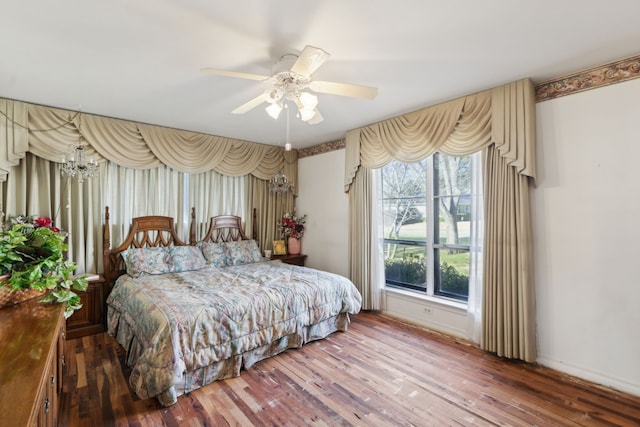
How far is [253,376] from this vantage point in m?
2.52

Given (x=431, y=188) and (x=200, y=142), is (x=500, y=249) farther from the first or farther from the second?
(x=200, y=142)

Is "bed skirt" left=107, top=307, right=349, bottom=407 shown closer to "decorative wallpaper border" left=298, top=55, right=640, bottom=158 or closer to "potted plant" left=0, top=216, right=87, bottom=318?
"potted plant" left=0, top=216, right=87, bottom=318

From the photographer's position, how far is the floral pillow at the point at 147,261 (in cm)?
345

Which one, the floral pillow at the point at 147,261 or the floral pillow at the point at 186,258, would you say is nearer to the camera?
the floral pillow at the point at 147,261

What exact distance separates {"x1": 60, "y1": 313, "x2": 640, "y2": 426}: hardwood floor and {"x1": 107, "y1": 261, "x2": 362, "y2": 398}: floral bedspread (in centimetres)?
22

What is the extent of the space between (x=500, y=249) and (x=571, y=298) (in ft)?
2.12

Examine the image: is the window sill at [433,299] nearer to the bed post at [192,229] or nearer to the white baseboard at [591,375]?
the white baseboard at [591,375]

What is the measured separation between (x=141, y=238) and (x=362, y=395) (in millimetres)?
3326

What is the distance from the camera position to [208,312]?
2426 mm

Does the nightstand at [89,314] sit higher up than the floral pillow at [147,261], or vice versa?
the floral pillow at [147,261]

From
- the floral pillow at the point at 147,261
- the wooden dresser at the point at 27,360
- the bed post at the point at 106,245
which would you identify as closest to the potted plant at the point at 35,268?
the wooden dresser at the point at 27,360

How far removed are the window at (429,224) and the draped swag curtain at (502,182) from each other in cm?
33

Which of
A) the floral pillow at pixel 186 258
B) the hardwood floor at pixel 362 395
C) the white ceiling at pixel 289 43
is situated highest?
the white ceiling at pixel 289 43

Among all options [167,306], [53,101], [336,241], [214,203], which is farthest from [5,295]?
[336,241]
